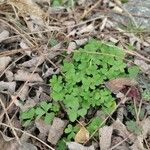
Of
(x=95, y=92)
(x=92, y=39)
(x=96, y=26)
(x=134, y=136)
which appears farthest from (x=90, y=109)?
(x=96, y=26)

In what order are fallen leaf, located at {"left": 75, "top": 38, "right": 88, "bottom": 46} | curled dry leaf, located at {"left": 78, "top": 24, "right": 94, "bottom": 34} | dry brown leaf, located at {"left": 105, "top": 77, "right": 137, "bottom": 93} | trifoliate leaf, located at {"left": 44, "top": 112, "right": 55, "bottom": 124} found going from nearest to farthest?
trifoliate leaf, located at {"left": 44, "top": 112, "right": 55, "bottom": 124}
dry brown leaf, located at {"left": 105, "top": 77, "right": 137, "bottom": 93}
fallen leaf, located at {"left": 75, "top": 38, "right": 88, "bottom": 46}
curled dry leaf, located at {"left": 78, "top": 24, "right": 94, "bottom": 34}

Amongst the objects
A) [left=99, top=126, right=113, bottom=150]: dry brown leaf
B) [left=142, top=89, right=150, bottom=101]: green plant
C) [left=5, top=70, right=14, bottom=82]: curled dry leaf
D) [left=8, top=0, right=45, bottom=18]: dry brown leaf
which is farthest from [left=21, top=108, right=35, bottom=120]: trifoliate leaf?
[left=8, top=0, right=45, bottom=18]: dry brown leaf

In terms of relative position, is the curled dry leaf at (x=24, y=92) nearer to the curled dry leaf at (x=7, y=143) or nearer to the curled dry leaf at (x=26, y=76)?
the curled dry leaf at (x=26, y=76)

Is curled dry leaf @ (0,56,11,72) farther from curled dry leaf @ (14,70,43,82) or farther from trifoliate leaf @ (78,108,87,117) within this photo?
trifoliate leaf @ (78,108,87,117)

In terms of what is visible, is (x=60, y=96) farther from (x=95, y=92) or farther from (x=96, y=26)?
(x=96, y=26)

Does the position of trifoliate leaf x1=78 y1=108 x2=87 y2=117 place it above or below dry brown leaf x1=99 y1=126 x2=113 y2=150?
above

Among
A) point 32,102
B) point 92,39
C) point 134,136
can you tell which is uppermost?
point 92,39

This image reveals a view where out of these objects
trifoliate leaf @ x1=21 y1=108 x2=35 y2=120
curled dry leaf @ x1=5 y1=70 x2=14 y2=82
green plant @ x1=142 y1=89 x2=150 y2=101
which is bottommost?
green plant @ x1=142 y1=89 x2=150 y2=101
